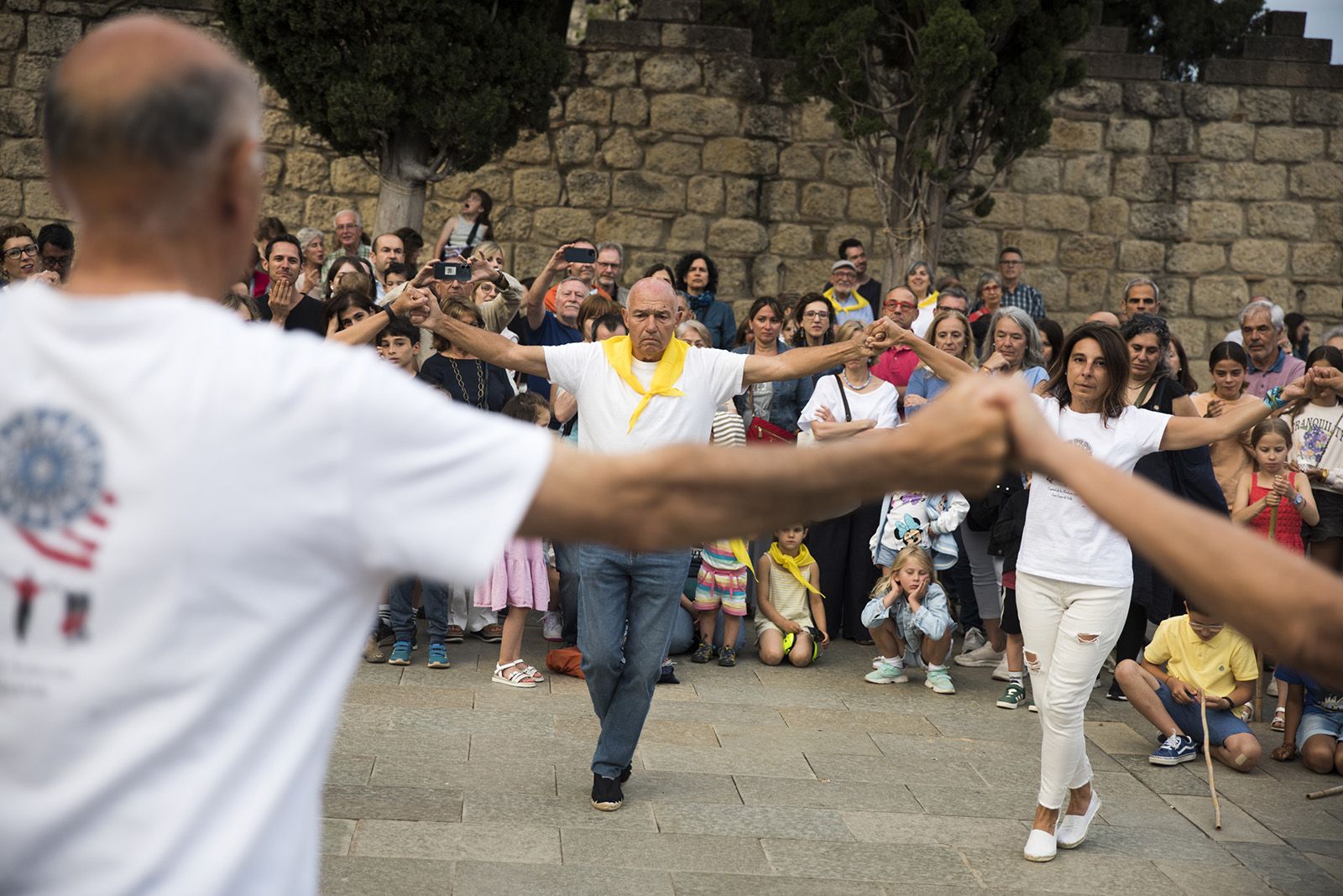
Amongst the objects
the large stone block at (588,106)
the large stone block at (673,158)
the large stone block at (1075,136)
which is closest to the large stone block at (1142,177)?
the large stone block at (1075,136)

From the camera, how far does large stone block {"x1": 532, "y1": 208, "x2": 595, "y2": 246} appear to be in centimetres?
1330

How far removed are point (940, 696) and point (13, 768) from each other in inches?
265

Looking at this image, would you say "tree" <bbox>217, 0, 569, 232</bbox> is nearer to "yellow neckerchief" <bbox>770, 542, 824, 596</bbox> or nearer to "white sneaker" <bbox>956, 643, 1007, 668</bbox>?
"yellow neckerchief" <bbox>770, 542, 824, 596</bbox>

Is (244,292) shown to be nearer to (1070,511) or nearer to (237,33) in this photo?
(237,33)

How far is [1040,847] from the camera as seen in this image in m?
5.27

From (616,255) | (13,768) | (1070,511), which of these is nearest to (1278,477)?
(1070,511)

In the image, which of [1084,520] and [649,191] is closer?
[1084,520]

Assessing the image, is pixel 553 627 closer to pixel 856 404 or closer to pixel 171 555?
pixel 856 404

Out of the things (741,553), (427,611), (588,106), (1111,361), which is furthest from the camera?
(588,106)

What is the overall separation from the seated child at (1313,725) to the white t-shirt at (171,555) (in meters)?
6.16

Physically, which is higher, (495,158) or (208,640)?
(495,158)

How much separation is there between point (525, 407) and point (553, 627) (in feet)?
4.48

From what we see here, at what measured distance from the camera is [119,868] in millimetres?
1416

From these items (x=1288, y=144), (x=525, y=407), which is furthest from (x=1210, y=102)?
(x=525, y=407)
